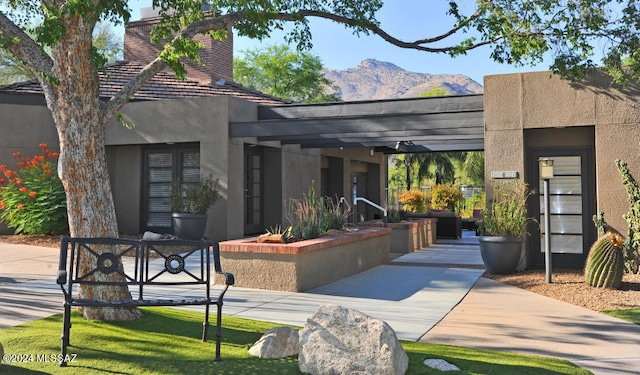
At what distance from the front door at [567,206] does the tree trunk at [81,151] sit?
26.5 ft

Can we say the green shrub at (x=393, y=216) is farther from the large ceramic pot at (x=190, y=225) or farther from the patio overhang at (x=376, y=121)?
the large ceramic pot at (x=190, y=225)

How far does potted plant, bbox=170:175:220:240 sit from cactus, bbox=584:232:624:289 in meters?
8.71

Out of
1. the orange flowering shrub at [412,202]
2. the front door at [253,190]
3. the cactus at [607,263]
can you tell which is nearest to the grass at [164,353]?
the cactus at [607,263]

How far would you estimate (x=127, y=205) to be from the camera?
16078mm

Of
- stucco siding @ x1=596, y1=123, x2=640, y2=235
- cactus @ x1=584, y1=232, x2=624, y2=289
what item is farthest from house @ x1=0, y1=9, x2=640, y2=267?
cactus @ x1=584, y1=232, x2=624, y2=289

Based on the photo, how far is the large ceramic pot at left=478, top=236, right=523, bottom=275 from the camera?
9.63 meters

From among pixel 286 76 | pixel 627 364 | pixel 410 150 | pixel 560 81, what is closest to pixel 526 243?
pixel 560 81

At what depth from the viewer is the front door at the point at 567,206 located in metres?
10.6

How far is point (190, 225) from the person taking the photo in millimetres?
13547

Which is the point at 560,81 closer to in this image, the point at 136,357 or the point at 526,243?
the point at 526,243

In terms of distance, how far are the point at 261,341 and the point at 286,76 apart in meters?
40.3

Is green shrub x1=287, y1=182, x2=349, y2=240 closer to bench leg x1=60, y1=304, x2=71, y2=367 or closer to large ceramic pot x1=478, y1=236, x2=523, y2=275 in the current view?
large ceramic pot x1=478, y1=236, x2=523, y2=275

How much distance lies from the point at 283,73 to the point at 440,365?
4053cm

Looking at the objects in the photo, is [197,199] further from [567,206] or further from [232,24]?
[567,206]
